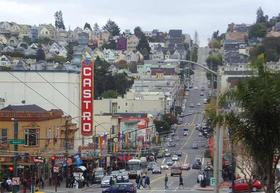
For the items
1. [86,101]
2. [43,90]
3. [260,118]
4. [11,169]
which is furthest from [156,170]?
[260,118]

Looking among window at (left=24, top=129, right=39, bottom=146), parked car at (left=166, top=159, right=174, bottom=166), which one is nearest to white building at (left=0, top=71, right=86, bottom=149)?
parked car at (left=166, top=159, right=174, bottom=166)

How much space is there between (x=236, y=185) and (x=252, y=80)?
32.0 metres

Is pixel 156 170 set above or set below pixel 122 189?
above

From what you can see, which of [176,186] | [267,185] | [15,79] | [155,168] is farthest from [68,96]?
[267,185]

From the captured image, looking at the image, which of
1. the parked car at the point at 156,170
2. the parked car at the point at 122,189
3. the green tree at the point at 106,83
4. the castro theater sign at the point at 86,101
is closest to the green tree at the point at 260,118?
the parked car at the point at 122,189

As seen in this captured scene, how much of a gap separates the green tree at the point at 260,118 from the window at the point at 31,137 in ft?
163

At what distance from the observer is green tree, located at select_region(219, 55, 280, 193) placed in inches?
765

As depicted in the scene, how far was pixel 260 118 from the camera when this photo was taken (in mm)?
19688

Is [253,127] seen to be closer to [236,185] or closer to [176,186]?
[236,185]

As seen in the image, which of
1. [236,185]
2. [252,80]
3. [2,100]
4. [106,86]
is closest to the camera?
[252,80]

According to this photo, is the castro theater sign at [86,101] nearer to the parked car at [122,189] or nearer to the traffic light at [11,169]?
the traffic light at [11,169]

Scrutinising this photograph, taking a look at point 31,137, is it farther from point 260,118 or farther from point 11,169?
point 260,118

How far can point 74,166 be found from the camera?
242ft

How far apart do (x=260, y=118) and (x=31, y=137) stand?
2032 inches
